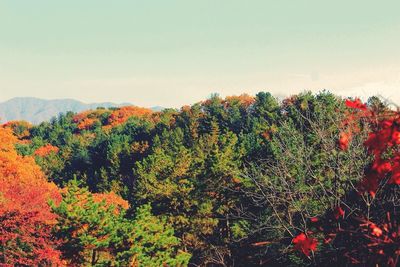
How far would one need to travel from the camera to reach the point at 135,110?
13338 centimetres

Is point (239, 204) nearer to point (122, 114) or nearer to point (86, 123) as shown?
point (122, 114)

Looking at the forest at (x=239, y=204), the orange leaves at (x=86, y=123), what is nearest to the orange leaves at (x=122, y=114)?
the orange leaves at (x=86, y=123)

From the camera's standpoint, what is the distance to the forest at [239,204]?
5.79 m

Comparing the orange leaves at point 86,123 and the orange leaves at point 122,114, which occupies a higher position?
the orange leaves at point 122,114

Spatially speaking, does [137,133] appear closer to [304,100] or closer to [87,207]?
[304,100]

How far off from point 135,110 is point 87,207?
11834 cm

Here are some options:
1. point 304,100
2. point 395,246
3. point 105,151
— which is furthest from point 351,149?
point 105,151

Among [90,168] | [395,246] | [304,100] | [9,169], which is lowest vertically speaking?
[90,168]

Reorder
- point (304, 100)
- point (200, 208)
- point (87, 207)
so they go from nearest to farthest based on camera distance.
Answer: point (87, 207)
point (200, 208)
point (304, 100)

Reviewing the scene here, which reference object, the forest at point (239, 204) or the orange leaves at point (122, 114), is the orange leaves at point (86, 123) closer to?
the orange leaves at point (122, 114)

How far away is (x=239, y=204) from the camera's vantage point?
29578 millimetres

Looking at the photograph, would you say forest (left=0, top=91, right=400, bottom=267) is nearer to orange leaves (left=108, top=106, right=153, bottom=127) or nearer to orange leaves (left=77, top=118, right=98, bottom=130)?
orange leaves (left=108, top=106, right=153, bottom=127)

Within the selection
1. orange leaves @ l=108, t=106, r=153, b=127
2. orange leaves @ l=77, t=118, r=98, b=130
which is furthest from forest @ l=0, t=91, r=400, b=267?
orange leaves @ l=77, t=118, r=98, b=130

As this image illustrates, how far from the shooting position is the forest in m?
5.79
